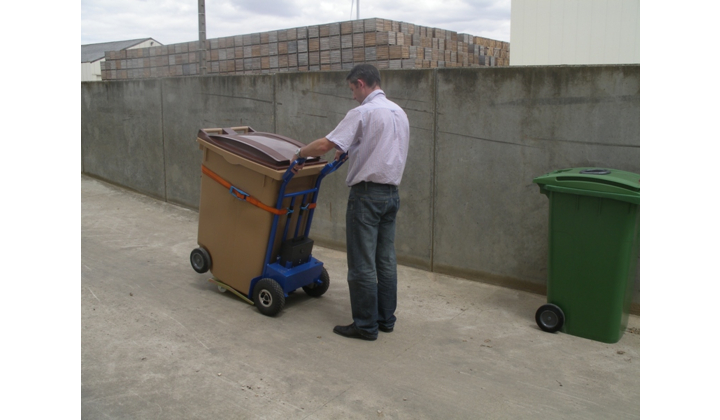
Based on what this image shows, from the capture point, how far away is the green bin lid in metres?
3.60

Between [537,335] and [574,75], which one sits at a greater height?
[574,75]

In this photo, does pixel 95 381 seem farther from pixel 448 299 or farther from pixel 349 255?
pixel 448 299

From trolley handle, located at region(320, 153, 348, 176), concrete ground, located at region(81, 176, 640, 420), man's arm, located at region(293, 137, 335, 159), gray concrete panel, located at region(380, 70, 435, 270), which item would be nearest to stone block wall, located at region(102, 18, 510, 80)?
gray concrete panel, located at region(380, 70, 435, 270)

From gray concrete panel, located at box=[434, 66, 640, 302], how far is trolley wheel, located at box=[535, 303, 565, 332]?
720 mm

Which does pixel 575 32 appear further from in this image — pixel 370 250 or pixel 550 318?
pixel 370 250

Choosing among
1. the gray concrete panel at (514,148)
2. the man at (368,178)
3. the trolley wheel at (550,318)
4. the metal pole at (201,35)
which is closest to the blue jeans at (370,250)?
the man at (368,178)

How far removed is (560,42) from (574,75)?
5381 millimetres

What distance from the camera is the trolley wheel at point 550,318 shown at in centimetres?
401

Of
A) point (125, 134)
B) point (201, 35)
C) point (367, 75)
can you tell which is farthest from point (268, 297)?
point (201, 35)

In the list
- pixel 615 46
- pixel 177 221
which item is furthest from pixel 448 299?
pixel 615 46

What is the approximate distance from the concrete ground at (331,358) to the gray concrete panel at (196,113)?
2414mm

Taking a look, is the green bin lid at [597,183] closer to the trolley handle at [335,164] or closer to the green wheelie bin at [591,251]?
the green wheelie bin at [591,251]

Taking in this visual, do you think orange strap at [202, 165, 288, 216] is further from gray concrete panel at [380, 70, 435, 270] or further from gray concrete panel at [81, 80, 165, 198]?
gray concrete panel at [81, 80, 165, 198]

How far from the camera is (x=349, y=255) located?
3943mm
